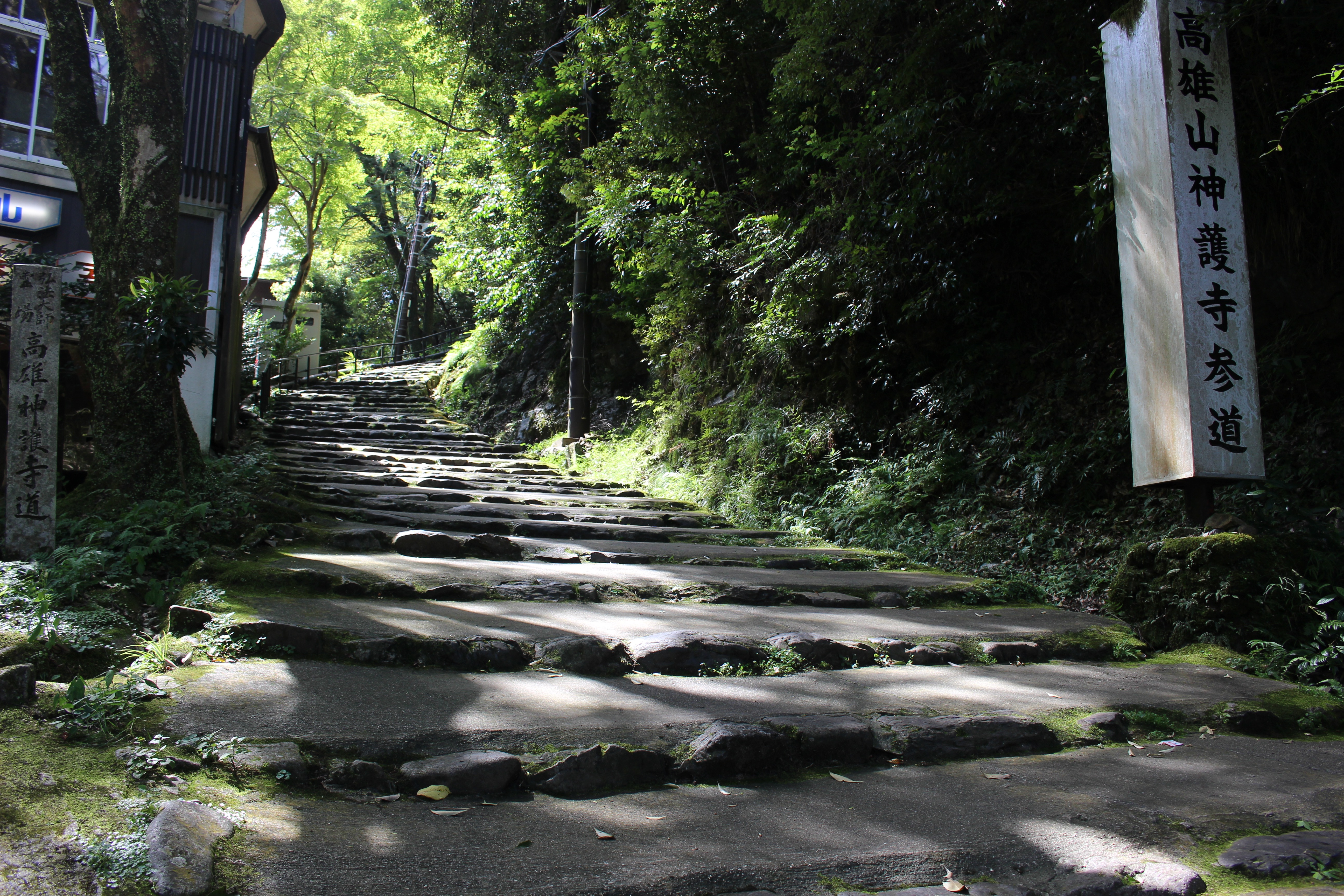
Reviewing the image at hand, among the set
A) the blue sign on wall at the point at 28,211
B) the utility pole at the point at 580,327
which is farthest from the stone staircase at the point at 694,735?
the utility pole at the point at 580,327

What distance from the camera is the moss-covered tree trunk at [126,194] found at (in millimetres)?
5629

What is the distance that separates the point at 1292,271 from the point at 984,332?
243 centimetres

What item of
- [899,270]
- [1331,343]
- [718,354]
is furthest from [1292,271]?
[718,354]

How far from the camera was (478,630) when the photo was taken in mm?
3910

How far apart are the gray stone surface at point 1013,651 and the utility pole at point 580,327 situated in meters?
9.87

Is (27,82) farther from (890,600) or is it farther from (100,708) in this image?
(890,600)

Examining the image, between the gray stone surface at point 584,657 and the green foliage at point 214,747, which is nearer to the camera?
the green foliage at point 214,747

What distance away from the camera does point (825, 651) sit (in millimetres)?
4160

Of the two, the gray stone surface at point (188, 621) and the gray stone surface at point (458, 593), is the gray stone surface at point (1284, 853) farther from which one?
the gray stone surface at point (188, 621)

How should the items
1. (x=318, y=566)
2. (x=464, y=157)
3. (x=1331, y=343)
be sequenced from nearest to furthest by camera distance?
(x=318, y=566), (x=1331, y=343), (x=464, y=157)

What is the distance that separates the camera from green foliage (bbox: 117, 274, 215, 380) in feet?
17.8

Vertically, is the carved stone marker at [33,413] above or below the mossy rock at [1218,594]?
above

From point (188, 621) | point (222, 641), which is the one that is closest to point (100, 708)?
point (222, 641)

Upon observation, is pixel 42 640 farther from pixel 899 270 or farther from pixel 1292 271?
pixel 1292 271
